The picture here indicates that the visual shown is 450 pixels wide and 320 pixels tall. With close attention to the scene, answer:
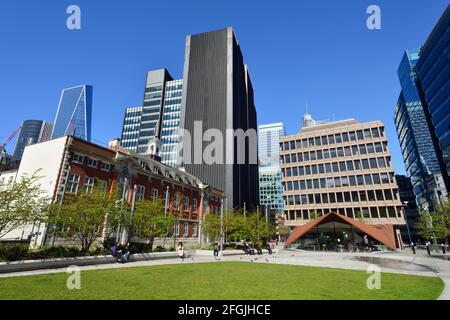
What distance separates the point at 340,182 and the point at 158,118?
84.2 meters

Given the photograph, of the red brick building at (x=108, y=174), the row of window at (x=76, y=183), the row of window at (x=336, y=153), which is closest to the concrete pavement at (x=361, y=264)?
the red brick building at (x=108, y=174)

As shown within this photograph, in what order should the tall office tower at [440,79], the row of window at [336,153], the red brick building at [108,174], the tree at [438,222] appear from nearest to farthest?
1. the red brick building at [108,174]
2. the tree at [438,222]
3. the row of window at [336,153]
4. the tall office tower at [440,79]

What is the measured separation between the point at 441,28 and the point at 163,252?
351 ft

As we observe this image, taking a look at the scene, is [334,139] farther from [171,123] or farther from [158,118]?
[158,118]

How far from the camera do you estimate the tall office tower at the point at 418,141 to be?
315 ft

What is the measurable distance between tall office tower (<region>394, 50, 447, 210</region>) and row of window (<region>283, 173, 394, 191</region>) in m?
36.8

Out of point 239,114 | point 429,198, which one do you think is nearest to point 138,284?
point 239,114

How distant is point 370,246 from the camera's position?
1844 inches

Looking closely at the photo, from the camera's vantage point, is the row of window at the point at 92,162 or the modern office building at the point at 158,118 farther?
the modern office building at the point at 158,118

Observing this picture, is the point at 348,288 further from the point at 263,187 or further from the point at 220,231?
the point at 263,187

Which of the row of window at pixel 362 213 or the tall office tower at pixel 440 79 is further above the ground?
the tall office tower at pixel 440 79

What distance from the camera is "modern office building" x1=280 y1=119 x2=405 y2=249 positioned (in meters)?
62.5

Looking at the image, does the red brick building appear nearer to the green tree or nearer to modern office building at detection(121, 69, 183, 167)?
the green tree

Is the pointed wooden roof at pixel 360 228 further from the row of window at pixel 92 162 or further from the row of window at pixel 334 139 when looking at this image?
the row of window at pixel 92 162
